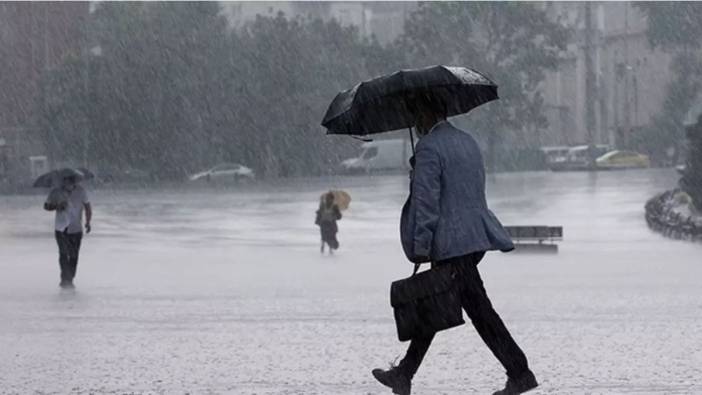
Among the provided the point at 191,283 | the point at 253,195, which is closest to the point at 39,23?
the point at 253,195

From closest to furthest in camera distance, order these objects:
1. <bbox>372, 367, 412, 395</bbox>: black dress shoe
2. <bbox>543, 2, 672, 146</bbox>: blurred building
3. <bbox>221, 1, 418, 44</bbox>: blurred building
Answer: <bbox>372, 367, 412, 395</bbox>: black dress shoe < <bbox>543, 2, 672, 146</bbox>: blurred building < <bbox>221, 1, 418, 44</bbox>: blurred building

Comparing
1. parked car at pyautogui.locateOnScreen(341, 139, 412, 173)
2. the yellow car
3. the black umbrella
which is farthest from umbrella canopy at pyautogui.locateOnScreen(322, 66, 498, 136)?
the yellow car

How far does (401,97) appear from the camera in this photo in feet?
27.9

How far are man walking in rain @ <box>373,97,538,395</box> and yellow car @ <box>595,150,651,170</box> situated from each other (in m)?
76.8

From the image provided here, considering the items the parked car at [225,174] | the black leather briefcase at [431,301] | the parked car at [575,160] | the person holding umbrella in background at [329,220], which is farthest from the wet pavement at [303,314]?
the parked car at [575,160]

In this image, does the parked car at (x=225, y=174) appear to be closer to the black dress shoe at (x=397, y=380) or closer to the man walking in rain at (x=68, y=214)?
the man walking in rain at (x=68, y=214)

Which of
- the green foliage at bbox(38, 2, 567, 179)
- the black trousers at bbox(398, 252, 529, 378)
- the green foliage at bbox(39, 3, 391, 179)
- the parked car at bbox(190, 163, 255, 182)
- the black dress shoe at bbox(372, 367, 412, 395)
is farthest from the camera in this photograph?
the green foliage at bbox(38, 2, 567, 179)

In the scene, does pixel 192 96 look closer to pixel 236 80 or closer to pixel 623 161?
pixel 236 80

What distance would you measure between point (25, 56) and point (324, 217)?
63.9m

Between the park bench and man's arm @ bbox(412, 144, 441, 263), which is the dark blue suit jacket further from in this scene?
the park bench

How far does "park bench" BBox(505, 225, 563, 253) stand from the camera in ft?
87.4

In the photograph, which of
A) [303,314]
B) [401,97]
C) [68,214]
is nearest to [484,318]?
[401,97]

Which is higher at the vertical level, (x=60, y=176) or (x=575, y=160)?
(x=60, y=176)

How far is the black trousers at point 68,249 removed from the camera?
1892 cm
